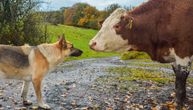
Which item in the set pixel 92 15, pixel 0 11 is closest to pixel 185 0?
pixel 0 11

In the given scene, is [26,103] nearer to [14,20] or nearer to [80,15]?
[14,20]

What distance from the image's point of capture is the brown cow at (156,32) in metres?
11.7

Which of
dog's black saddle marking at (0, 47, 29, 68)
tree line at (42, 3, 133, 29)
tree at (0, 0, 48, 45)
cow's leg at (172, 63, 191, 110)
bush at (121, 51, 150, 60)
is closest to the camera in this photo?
cow's leg at (172, 63, 191, 110)

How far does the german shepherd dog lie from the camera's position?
12.4 m

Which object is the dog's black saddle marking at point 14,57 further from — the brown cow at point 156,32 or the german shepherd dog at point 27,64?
the brown cow at point 156,32

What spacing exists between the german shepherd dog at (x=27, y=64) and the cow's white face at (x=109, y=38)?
189 cm

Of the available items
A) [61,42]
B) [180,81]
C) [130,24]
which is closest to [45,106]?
[61,42]

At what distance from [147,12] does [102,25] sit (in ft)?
4.22

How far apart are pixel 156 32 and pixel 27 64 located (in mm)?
3757

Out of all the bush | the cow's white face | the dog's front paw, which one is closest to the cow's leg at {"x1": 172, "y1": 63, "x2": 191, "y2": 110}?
the cow's white face

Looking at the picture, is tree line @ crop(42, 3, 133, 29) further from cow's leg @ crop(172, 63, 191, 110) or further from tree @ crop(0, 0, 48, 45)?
cow's leg @ crop(172, 63, 191, 110)

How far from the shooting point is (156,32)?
39.2ft

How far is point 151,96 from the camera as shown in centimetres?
1496

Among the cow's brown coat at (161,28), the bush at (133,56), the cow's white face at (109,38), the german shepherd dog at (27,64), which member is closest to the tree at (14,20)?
the bush at (133,56)
